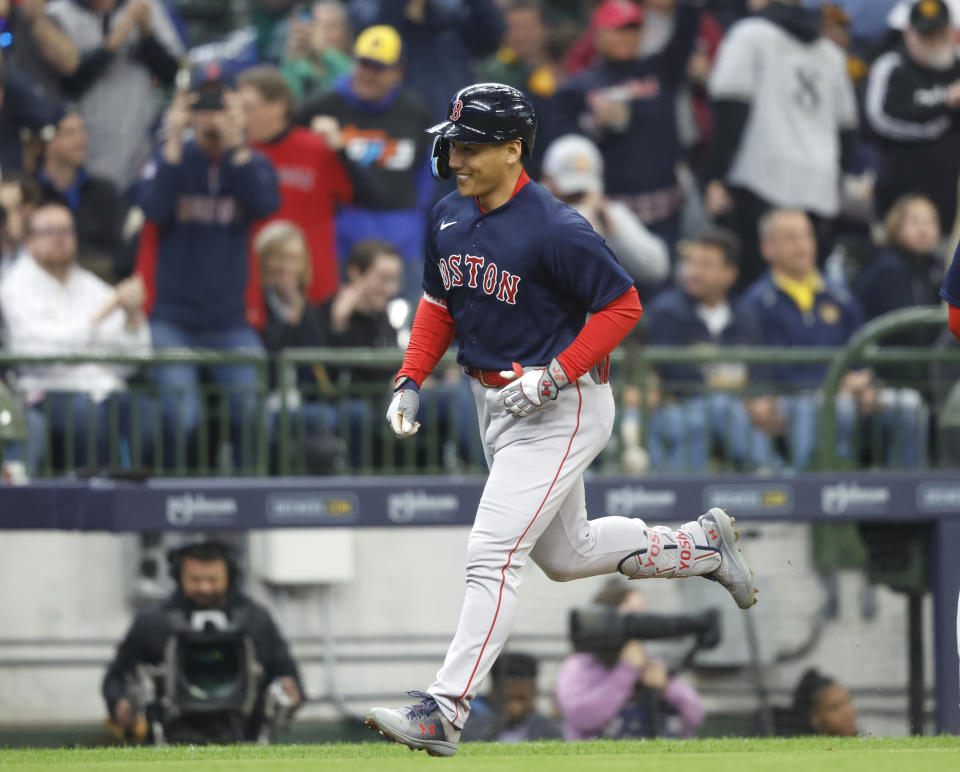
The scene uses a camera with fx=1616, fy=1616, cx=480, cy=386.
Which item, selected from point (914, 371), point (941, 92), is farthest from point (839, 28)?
point (914, 371)

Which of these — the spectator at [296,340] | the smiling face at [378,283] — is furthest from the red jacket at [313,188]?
the smiling face at [378,283]

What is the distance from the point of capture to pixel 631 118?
33.2 ft

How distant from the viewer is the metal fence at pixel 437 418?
827 cm

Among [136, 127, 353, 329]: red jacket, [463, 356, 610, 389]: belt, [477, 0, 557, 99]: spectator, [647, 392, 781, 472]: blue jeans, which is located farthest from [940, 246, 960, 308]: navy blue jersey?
[477, 0, 557, 99]: spectator

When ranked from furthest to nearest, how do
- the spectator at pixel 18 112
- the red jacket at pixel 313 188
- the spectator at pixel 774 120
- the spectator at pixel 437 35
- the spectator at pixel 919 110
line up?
the spectator at pixel 919 110, the spectator at pixel 437 35, the spectator at pixel 774 120, the red jacket at pixel 313 188, the spectator at pixel 18 112

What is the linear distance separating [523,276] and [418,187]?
5.48m

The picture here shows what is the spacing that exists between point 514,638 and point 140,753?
8.70 feet

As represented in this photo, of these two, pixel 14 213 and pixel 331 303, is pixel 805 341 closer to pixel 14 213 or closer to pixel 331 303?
pixel 331 303

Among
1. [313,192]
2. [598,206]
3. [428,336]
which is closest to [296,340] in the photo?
[313,192]

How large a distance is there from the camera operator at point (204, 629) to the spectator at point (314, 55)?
3.73 m

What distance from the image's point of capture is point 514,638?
774 centimetres

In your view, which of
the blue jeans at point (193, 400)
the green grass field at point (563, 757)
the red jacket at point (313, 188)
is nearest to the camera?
the green grass field at point (563, 757)

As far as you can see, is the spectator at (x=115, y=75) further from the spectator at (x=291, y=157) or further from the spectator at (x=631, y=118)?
the spectator at (x=631, y=118)

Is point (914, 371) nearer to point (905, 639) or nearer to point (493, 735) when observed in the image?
point (905, 639)
